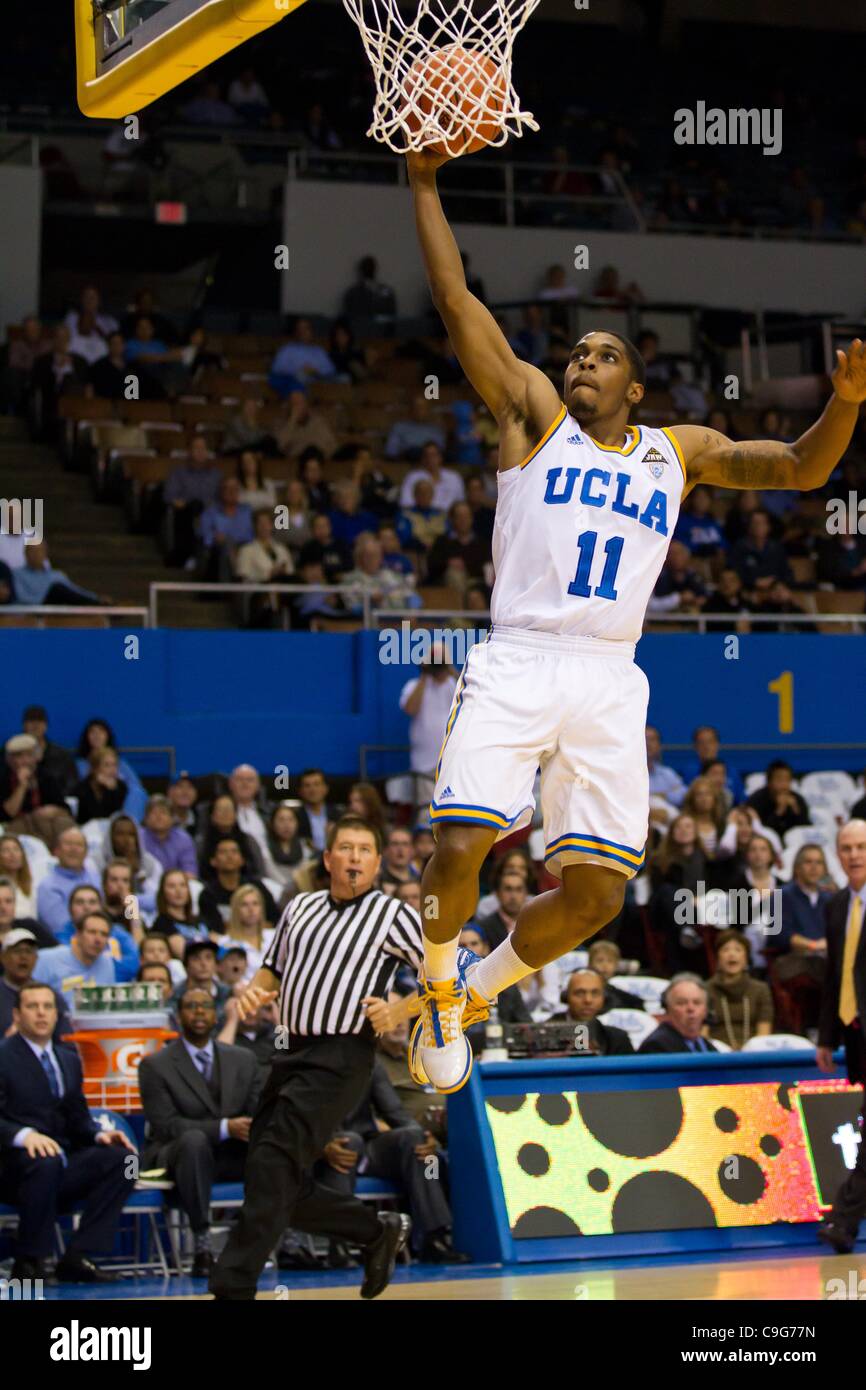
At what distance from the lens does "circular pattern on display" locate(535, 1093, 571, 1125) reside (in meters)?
9.91

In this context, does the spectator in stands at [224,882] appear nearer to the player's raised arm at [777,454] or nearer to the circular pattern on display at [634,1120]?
the circular pattern on display at [634,1120]

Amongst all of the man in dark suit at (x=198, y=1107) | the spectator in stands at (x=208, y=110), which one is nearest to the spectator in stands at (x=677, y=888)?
the man in dark suit at (x=198, y=1107)

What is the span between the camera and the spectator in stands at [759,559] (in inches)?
699

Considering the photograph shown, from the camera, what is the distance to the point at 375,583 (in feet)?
53.2

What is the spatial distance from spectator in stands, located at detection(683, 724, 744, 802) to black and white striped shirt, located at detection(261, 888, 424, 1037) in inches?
305

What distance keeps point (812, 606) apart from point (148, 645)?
628 cm

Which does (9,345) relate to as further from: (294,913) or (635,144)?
(294,913)

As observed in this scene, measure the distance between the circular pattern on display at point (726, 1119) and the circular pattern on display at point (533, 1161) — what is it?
96 cm

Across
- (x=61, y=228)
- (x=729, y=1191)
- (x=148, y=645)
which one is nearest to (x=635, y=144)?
(x=61, y=228)

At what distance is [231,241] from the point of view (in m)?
22.3

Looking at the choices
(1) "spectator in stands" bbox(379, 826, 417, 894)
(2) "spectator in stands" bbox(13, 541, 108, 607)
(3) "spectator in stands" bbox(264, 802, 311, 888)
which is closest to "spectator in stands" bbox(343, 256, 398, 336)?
(2) "spectator in stands" bbox(13, 541, 108, 607)

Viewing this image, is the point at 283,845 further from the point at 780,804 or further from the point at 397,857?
the point at 780,804

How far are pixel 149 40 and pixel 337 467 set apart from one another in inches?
453

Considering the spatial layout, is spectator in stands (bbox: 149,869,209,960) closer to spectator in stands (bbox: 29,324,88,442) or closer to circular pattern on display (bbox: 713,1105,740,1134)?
circular pattern on display (bbox: 713,1105,740,1134)
